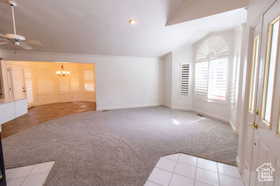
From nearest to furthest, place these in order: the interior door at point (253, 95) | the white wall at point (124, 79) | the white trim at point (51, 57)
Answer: the interior door at point (253, 95) < the white trim at point (51, 57) < the white wall at point (124, 79)

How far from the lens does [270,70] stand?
3.99ft

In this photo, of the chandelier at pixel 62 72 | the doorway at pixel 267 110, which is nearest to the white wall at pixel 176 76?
the doorway at pixel 267 110

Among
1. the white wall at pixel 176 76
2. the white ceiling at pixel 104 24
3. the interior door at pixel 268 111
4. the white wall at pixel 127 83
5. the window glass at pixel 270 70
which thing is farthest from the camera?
the white wall at pixel 127 83

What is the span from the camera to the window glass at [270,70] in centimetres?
117

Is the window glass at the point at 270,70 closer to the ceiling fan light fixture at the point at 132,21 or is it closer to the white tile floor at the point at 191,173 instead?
the white tile floor at the point at 191,173

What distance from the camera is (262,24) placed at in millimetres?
1393

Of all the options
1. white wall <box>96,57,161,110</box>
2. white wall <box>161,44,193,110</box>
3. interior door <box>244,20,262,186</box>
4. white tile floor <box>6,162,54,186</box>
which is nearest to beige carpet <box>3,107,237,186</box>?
white tile floor <box>6,162,54,186</box>

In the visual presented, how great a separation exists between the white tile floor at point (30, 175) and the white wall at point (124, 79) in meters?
3.81

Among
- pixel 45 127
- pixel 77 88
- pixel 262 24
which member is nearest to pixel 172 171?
pixel 262 24

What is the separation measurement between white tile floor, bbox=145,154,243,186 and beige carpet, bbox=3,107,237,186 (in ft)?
0.50

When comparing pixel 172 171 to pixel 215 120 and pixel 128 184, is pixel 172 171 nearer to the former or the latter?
pixel 128 184

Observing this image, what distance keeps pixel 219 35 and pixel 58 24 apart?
197 inches

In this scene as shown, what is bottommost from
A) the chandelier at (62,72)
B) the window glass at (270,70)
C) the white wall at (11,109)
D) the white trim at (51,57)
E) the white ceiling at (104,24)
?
the white wall at (11,109)

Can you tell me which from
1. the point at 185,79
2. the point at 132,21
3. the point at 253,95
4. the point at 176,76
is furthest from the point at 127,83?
the point at 253,95
